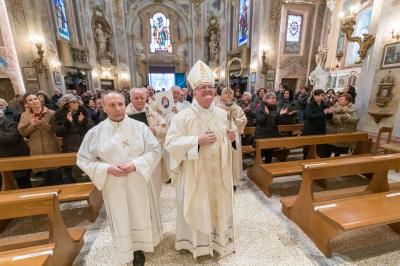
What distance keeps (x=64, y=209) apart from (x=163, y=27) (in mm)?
20218

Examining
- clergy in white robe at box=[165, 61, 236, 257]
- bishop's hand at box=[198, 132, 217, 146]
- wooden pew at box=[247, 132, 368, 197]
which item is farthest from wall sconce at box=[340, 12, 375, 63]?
bishop's hand at box=[198, 132, 217, 146]

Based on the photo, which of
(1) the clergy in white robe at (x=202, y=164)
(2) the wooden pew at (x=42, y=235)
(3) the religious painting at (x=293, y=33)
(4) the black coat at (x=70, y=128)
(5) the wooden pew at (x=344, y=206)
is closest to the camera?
(2) the wooden pew at (x=42, y=235)

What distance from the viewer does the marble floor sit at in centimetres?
215

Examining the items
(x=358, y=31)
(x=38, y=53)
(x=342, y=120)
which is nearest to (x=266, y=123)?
(x=342, y=120)

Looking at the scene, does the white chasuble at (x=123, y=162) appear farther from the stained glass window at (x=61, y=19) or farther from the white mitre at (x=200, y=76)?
the stained glass window at (x=61, y=19)

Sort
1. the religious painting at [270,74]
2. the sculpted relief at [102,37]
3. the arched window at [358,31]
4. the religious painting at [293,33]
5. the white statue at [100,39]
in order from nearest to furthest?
the arched window at [358,31] → the religious painting at [293,33] → the religious painting at [270,74] → the sculpted relief at [102,37] → the white statue at [100,39]

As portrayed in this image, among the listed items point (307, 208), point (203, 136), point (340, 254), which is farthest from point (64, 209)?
point (340, 254)

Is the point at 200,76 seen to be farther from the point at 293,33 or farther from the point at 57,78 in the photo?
the point at 293,33

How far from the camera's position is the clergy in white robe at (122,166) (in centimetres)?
181

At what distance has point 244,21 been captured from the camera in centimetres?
1395

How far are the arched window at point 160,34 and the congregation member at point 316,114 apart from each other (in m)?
18.8

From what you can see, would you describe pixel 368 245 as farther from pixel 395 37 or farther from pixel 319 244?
pixel 395 37

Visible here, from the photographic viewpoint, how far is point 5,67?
709 centimetres

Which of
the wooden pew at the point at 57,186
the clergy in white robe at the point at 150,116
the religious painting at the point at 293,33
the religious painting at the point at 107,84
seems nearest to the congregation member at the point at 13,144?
the wooden pew at the point at 57,186
